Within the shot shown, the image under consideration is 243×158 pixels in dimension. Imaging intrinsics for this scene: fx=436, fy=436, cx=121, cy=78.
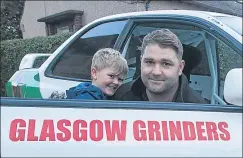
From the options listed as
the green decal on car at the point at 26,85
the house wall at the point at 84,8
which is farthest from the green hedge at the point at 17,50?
the green decal on car at the point at 26,85

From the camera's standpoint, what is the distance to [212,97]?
9.93 ft

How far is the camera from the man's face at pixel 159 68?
2.36 meters

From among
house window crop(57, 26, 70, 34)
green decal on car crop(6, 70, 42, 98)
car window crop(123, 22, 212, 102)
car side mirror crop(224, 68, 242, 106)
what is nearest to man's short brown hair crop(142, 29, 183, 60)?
car side mirror crop(224, 68, 242, 106)

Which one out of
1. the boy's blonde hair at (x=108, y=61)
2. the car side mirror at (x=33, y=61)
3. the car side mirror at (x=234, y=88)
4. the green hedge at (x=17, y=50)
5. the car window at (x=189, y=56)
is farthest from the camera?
the green hedge at (x=17, y=50)

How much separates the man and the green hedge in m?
7.96

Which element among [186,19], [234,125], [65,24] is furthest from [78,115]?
[65,24]

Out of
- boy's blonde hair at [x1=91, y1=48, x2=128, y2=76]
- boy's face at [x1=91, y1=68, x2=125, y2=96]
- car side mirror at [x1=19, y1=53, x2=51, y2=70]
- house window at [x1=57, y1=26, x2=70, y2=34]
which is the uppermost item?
house window at [x1=57, y1=26, x2=70, y2=34]

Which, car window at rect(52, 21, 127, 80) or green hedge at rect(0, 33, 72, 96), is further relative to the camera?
green hedge at rect(0, 33, 72, 96)

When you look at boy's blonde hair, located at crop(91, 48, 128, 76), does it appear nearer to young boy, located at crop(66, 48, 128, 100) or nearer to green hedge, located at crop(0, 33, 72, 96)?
young boy, located at crop(66, 48, 128, 100)

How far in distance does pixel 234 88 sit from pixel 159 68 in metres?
0.54

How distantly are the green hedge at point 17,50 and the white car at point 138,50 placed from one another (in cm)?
626

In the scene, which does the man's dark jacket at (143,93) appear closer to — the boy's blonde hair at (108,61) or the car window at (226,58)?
the boy's blonde hair at (108,61)

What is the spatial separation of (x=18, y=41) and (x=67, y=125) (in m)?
10.6

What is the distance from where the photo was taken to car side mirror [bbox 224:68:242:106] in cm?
191
